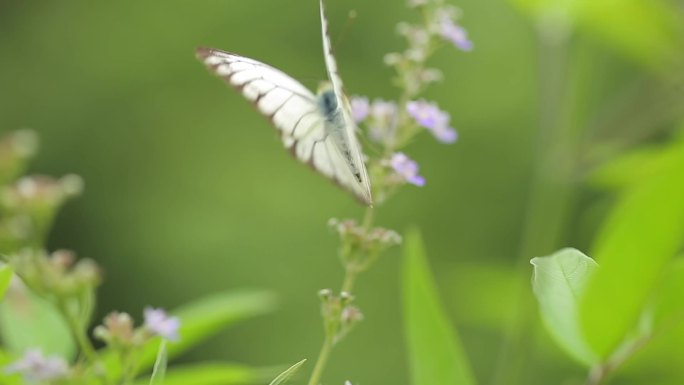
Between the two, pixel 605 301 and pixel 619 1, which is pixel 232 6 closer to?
pixel 619 1

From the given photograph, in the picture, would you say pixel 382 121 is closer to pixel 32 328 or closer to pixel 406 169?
pixel 406 169

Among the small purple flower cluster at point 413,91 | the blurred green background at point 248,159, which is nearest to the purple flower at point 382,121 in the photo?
the small purple flower cluster at point 413,91

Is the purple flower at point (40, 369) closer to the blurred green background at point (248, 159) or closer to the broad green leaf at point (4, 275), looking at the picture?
the broad green leaf at point (4, 275)

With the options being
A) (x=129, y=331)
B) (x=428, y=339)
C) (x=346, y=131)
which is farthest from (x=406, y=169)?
(x=129, y=331)

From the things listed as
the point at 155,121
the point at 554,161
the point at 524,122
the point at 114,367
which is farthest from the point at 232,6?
the point at 114,367

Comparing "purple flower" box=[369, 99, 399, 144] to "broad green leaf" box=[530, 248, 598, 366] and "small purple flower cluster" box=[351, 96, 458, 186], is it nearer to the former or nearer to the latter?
"small purple flower cluster" box=[351, 96, 458, 186]

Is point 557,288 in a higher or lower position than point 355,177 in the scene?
lower
